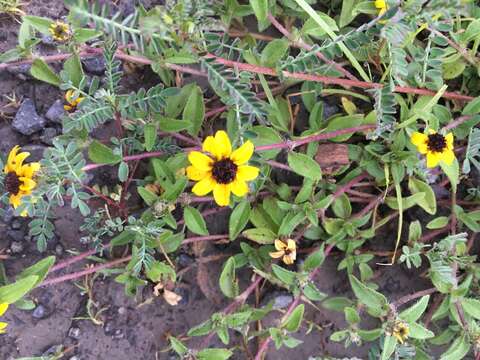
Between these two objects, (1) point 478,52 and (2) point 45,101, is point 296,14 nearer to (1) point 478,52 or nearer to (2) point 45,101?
(1) point 478,52

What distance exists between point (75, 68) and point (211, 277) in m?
1.13

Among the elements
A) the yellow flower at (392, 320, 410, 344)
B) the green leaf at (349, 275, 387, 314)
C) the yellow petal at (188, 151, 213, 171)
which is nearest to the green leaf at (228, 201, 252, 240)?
the yellow petal at (188, 151, 213, 171)

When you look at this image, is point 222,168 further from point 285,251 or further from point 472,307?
point 472,307

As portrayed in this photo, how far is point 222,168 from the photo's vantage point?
192cm

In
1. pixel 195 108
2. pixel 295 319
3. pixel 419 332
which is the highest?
pixel 195 108

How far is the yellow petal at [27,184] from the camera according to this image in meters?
1.92

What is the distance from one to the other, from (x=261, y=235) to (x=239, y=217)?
0.14 meters

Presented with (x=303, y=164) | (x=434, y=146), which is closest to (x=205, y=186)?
(x=303, y=164)

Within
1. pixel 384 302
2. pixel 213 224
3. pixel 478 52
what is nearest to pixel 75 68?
pixel 213 224

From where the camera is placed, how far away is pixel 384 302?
215cm

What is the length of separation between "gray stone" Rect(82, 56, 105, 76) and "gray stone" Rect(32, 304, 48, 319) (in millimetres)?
1117

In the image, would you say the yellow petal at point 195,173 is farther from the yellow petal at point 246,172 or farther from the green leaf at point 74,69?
the green leaf at point 74,69

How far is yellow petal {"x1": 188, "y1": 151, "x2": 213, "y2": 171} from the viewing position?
1.93 metres

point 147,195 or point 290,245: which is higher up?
point 147,195
